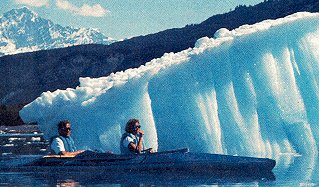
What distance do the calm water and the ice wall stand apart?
117 inches

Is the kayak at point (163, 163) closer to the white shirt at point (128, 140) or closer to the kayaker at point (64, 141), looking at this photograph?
the kayaker at point (64, 141)

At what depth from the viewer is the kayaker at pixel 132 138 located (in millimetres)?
21078

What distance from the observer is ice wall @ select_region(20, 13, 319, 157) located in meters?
24.8

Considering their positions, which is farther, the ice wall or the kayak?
the ice wall

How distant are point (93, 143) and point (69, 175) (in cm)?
427

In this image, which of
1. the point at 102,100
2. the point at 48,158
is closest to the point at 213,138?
the point at 102,100

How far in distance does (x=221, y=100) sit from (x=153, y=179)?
20.0 ft

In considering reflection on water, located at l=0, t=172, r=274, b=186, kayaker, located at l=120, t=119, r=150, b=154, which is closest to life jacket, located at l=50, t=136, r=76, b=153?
reflection on water, located at l=0, t=172, r=274, b=186

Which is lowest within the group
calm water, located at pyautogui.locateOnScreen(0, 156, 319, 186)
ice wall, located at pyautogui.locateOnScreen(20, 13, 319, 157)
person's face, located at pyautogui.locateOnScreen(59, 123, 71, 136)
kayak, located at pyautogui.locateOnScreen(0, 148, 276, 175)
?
calm water, located at pyautogui.locateOnScreen(0, 156, 319, 186)

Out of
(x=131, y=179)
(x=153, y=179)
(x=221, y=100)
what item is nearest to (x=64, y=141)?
(x=131, y=179)

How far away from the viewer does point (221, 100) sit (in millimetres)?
25188

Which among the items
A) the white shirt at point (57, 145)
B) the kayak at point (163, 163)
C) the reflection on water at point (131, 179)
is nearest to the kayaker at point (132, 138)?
the kayak at point (163, 163)

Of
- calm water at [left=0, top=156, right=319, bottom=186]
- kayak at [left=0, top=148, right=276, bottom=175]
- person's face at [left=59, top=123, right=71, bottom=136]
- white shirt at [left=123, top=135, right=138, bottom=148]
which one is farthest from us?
white shirt at [left=123, top=135, right=138, bottom=148]

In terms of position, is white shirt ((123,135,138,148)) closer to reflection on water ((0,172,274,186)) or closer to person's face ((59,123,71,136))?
reflection on water ((0,172,274,186))
